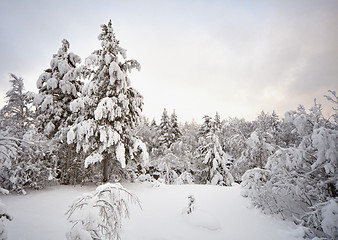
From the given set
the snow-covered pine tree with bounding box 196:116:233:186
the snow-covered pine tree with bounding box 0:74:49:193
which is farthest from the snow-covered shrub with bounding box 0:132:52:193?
the snow-covered pine tree with bounding box 196:116:233:186

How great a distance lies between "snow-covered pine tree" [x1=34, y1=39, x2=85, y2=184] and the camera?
1004 cm

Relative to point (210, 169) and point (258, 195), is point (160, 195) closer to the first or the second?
point (258, 195)

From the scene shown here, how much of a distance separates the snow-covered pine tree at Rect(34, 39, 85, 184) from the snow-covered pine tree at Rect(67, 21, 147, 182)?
150 cm

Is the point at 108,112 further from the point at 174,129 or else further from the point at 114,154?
the point at 174,129

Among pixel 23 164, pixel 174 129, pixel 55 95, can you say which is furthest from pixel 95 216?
pixel 174 129

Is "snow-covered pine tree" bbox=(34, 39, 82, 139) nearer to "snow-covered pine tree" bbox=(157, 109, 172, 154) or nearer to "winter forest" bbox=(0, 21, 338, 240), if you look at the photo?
"winter forest" bbox=(0, 21, 338, 240)

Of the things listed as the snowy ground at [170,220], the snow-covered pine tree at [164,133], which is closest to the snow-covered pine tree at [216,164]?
the snowy ground at [170,220]

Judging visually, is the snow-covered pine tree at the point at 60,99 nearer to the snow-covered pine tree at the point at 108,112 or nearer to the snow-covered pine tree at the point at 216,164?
the snow-covered pine tree at the point at 108,112

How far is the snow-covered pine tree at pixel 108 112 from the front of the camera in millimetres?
8445

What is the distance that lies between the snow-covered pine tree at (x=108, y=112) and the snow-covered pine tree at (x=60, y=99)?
4.94 feet

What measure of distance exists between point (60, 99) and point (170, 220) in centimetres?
1102

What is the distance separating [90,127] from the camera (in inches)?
333

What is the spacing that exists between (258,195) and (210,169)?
1004 cm

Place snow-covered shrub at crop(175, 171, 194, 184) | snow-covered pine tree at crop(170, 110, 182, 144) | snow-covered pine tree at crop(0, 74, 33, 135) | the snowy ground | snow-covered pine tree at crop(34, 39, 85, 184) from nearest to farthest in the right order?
the snowy ground, snow-covered pine tree at crop(34, 39, 85, 184), snow-covered pine tree at crop(0, 74, 33, 135), snow-covered shrub at crop(175, 171, 194, 184), snow-covered pine tree at crop(170, 110, 182, 144)
